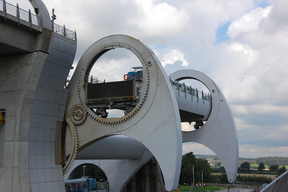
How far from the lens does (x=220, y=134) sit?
102 ft

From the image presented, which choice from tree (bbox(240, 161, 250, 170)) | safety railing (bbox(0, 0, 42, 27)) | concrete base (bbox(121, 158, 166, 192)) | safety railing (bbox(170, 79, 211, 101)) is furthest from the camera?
tree (bbox(240, 161, 250, 170))

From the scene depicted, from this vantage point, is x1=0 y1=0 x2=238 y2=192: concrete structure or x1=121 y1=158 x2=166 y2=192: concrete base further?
x1=121 y1=158 x2=166 y2=192: concrete base

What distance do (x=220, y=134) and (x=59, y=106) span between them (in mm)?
14853

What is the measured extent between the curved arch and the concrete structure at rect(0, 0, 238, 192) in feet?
37.0

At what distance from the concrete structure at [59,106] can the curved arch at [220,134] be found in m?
11.3

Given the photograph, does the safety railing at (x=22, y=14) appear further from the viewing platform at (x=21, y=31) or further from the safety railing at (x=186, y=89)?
the safety railing at (x=186, y=89)

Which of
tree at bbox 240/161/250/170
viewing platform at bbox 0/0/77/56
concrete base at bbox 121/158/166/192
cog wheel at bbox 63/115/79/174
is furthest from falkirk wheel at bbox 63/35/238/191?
tree at bbox 240/161/250/170

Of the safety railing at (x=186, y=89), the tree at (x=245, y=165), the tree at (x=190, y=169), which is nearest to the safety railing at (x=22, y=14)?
the safety railing at (x=186, y=89)

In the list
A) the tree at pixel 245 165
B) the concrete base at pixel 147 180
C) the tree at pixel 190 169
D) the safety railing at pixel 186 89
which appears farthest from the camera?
the tree at pixel 245 165

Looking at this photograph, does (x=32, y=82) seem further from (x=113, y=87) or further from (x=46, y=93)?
(x=113, y=87)

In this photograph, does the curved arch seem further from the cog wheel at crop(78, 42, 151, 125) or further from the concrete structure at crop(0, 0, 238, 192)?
the cog wheel at crop(78, 42, 151, 125)

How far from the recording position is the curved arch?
31.0 metres

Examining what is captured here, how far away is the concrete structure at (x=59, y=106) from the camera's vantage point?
19.5m

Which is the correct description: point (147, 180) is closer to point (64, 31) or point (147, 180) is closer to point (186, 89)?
point (186, 89)
